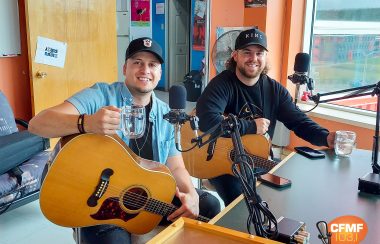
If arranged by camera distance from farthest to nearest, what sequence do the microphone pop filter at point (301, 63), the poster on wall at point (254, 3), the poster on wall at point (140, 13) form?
1. the poster on wall at point (140, 13)
2. the poster on wall at point (254, 3)
3. the microphone pop filter at point (301, 63)

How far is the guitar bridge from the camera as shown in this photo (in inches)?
59.9

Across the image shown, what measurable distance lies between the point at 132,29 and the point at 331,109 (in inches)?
174

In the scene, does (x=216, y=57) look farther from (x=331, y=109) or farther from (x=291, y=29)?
(x=331, y=109)

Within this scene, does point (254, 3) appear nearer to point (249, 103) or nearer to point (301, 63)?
point (249, 103)

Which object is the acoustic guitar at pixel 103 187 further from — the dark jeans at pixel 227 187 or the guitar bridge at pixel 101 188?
the dark jeans at pixel 227 187

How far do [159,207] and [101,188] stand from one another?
11.1 inches

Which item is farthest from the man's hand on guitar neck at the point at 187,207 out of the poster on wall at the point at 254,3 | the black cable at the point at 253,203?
the poster on wall at the point at 254,3

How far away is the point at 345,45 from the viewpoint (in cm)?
374

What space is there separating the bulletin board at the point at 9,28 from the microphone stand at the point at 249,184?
275 centimetres

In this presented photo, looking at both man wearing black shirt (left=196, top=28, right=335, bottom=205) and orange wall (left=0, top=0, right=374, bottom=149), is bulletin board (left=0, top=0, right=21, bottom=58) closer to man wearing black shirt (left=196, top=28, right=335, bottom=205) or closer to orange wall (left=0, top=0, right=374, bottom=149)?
orange wall (left=0, top=0, right=374, bottom=149)

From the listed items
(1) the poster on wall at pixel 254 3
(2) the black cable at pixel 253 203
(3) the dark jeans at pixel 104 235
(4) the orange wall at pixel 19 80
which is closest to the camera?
(2) the black cable at pixel 253 203

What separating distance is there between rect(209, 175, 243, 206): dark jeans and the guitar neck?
16.6 inches

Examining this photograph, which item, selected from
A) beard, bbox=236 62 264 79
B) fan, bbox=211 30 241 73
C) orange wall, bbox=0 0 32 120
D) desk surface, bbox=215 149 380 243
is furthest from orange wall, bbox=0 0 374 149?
desk surface, bbox=215 149 380 243

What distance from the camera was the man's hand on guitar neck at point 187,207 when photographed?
1689 millimetres
